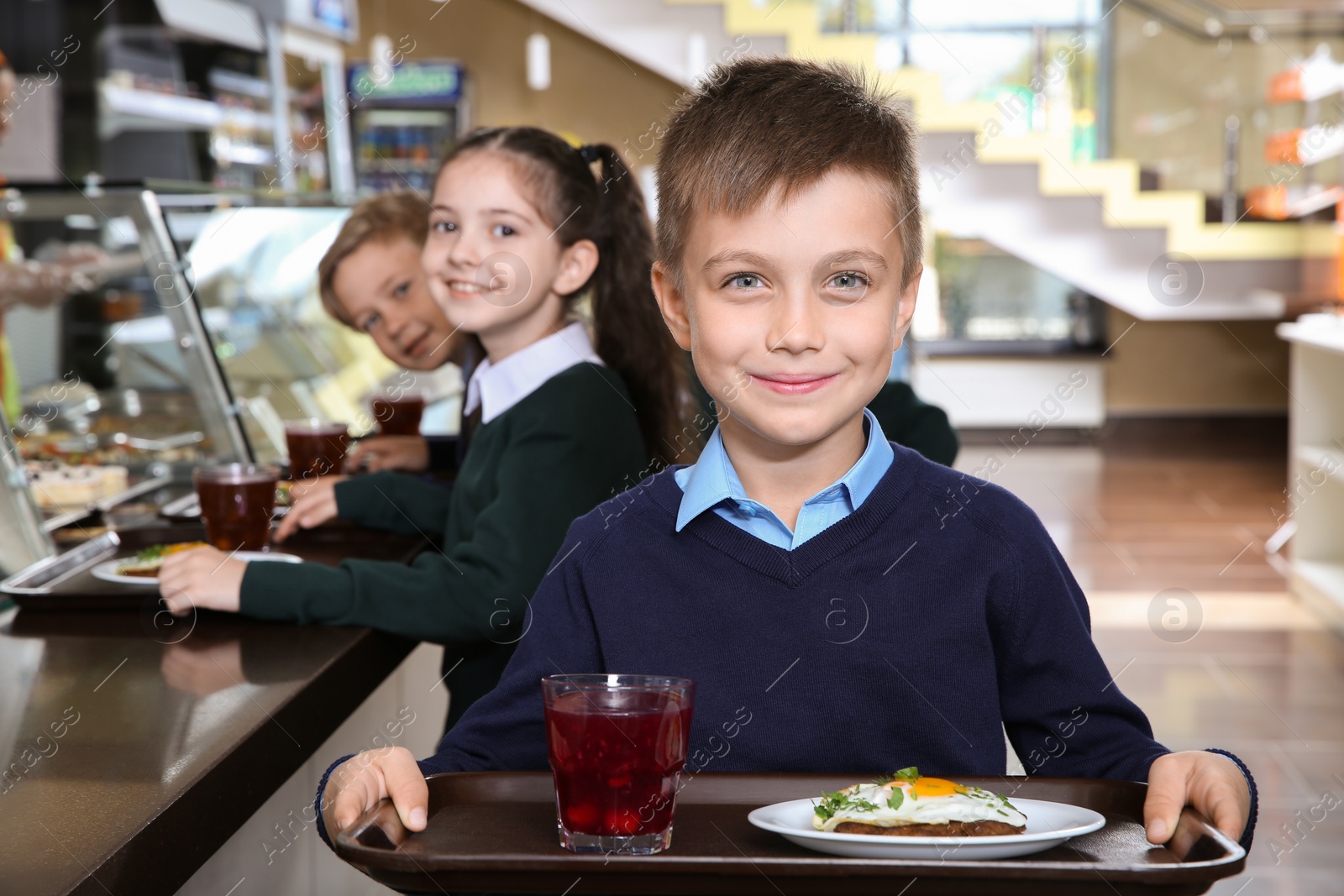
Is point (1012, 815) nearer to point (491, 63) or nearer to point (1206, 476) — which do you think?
point (1206, 476)

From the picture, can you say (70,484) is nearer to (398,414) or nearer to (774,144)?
(398,414)

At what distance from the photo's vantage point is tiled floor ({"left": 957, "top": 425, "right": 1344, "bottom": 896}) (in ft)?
9.92

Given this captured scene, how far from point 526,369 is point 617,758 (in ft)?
3.36

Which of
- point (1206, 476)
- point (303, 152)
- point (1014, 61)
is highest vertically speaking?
point (1014, 61)

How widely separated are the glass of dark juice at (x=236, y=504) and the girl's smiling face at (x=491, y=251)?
349 mm

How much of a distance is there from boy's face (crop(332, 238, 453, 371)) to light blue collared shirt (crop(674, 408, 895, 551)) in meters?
1.37

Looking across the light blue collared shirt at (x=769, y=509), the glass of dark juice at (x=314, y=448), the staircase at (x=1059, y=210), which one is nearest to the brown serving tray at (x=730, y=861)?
the light blue collared shirt at (x=769, y=509)

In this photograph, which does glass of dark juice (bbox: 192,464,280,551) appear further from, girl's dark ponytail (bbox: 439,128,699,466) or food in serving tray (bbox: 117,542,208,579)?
girl's dark ponytail (bbox: 439,128,699,466)

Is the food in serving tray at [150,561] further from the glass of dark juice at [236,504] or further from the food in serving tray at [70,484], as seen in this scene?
the food in serving tray at [70,484]

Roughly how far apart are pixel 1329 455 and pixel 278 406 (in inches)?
156

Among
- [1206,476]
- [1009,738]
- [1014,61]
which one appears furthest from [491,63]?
[1009,738]

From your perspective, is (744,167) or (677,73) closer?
(744,167)

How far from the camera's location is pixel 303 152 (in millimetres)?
7246

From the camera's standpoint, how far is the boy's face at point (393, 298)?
94.2 inches
